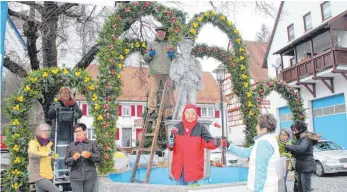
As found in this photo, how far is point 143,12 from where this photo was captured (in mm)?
7945

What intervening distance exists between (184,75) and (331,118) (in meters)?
14.6

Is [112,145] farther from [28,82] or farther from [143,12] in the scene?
[143,12]

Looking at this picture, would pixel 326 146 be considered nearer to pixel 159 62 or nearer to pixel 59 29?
pixel 159 62

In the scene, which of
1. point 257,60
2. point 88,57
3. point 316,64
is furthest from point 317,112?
point 257,60

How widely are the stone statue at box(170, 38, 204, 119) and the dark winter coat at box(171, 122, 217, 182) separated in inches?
79.9

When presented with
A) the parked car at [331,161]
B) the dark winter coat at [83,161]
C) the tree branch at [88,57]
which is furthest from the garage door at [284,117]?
the dark winter coat at [83,161]

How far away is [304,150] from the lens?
19.7ft

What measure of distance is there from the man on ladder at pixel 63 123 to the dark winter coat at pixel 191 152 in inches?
93.5

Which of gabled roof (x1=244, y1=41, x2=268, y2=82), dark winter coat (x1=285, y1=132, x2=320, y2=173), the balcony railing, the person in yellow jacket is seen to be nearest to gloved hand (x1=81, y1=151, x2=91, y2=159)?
the person in yellow jacket

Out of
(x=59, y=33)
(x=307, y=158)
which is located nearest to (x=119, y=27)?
(x=307, y=158)

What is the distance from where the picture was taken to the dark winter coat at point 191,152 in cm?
519

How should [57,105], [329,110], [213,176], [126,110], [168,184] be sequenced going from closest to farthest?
[168,184]
[57,105]
[213,176]
[329,110]
[126,110]

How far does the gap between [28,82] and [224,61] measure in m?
4.41

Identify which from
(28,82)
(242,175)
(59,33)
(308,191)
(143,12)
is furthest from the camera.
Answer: (59,33)
